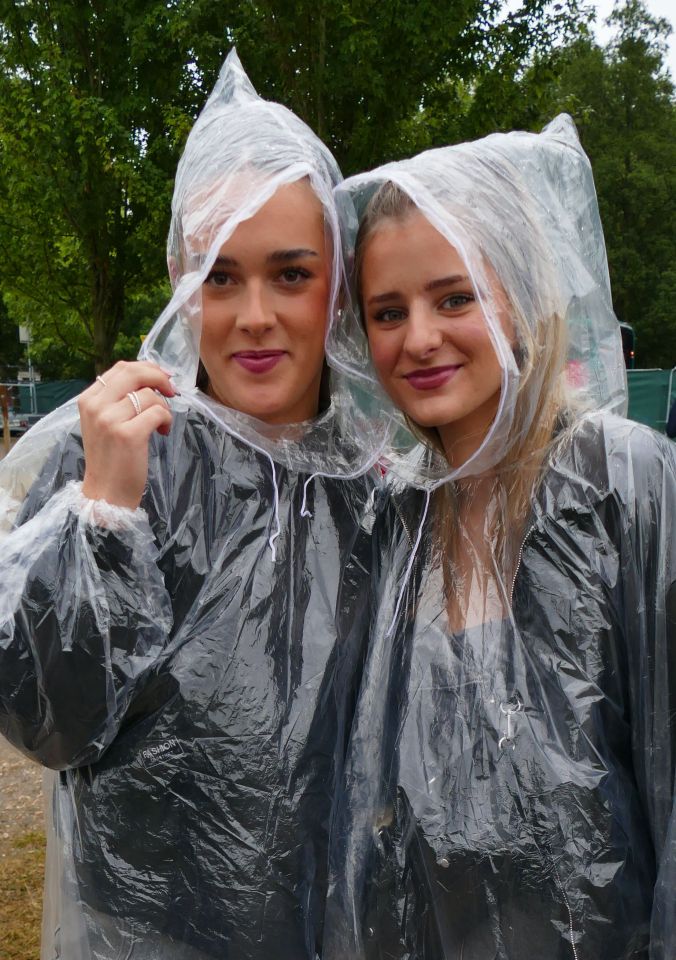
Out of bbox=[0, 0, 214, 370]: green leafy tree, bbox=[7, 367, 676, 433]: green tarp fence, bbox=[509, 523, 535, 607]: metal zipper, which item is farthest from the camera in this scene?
bbox=[7, 367, 676, 433]: green tarp fence

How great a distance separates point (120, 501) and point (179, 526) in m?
0.16

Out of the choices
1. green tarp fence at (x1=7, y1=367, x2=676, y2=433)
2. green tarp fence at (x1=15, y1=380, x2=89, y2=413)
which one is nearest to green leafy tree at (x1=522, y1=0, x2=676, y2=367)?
green tarp fence at (x1=7, y1=367, x2=676, y2=433)

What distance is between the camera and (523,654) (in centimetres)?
133

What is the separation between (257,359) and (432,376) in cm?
30

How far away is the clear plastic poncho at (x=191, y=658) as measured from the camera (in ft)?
3.94

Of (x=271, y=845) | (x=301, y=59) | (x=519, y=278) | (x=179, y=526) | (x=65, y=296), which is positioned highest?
(x=301, y=59)

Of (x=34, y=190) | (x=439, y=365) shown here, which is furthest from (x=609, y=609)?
(x=34, y=190)

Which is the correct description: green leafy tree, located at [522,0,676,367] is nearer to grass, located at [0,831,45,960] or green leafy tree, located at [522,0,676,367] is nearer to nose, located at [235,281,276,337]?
grass, located at [0,831,45,960]

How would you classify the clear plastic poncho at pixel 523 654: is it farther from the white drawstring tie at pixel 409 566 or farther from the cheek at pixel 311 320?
the cheek at pixel 311 320

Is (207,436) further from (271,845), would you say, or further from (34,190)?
(34,190)

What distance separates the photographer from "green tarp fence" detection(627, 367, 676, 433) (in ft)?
46.0

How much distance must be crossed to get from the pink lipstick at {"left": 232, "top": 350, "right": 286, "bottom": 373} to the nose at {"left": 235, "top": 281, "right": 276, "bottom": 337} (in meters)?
0.03

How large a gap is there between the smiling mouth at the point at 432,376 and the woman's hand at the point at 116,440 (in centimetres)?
43

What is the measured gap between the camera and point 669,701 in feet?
3.99
